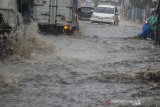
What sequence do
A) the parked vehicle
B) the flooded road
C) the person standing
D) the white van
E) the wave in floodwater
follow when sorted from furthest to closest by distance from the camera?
the white van, the parked vehicle, the person standing, the wave in floodwater, the flooded road

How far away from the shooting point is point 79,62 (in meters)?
13.6

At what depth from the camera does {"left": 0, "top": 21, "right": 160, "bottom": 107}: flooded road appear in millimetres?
8321

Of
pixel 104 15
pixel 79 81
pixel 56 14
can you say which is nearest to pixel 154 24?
pixel 56 14

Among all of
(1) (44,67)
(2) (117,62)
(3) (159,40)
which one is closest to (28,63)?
(1) (44,67)

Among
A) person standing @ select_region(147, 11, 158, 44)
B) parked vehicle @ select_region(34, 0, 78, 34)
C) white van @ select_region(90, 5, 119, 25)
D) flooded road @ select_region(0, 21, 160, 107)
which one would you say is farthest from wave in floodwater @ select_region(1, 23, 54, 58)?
white van @ select_region(90, 5, 119, 25)

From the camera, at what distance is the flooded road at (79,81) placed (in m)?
8.32

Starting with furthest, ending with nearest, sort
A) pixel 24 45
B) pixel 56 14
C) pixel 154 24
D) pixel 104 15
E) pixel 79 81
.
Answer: pixel 104 15, pixel 56 14, pixel 154 24, pixel 24 45, pixel 79 81

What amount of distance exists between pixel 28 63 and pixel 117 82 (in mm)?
3072

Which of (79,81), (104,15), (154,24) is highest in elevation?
(79,81)

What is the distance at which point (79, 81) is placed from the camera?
10547 millimetres

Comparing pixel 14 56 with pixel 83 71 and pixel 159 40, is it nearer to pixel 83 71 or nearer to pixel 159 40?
pixel 83 71

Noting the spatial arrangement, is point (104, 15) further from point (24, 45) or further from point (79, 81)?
point (79, 81)

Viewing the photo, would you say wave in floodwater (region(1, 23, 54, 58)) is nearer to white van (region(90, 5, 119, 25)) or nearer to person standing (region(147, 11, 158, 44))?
person standing (region(147, 11, 158, 44))

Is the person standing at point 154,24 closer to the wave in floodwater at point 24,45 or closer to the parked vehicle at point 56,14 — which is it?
the parked vehicle at point 56,14
